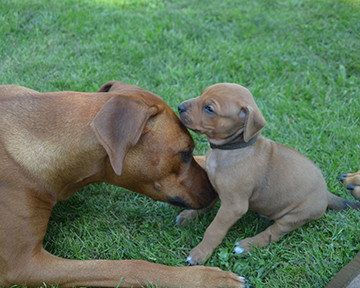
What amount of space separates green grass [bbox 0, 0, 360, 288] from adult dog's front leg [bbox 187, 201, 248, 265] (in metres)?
0.10

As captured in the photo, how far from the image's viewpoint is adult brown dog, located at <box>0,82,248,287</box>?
2.83 metres

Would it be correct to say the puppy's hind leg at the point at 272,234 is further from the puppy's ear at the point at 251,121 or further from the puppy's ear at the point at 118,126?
the puppy's ear at the point at 118,126

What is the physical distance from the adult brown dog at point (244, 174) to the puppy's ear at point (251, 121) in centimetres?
2

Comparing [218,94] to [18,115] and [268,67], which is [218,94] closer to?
[18,115]

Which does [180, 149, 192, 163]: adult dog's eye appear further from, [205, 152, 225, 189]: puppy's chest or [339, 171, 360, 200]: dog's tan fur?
[339, 171, 360, 200]: dog's tan fur

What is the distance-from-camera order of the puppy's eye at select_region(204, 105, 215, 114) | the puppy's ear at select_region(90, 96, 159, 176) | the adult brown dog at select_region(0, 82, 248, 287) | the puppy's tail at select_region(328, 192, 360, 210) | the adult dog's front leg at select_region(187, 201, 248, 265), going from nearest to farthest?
1. the puppy's ear at select_region(90, 96, 159, 176)
2. the adult brown dog at select_region(0, 82, 248, 287)
3. the puppy's eye at select_region(204, 105, 215, 114)
4. the adult dog's front leg at select_region(187, 201, 248, 265)
5. the puppy's tail at select_region(328, 192, 360, 210)

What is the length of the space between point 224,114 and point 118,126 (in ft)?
2.75

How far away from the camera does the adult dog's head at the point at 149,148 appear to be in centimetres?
268

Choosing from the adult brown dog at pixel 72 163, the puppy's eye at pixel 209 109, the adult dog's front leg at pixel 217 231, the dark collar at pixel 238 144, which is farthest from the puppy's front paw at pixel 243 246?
the puppy's eye at pixel 209 109

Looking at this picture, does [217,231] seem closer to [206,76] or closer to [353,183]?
[353,183]

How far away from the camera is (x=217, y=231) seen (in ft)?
10.4

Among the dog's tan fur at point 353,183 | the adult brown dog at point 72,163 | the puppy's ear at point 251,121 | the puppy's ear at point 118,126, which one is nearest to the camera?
the puppy's ear at point 118,126

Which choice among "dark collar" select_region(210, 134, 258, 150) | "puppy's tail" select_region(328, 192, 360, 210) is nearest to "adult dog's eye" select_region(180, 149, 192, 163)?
"dark collar" select_region(210, 134, 258, 150)

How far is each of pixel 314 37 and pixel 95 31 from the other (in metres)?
3.57
